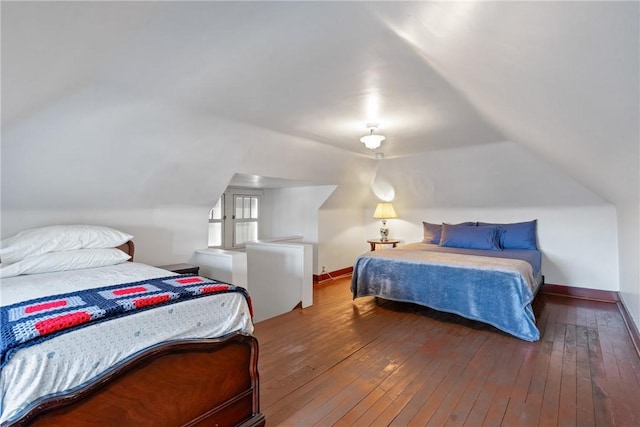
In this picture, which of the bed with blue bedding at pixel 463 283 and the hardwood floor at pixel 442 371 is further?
the bed with blue bedding at pixel 463 283

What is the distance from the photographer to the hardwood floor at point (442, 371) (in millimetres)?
1842

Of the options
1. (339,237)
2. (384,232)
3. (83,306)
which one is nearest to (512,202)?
(384,232)

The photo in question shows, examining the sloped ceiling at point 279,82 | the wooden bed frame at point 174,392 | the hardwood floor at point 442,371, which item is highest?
Answer: the sloped ceiling at point 279,82

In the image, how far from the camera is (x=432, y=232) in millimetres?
5176

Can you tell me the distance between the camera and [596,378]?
220cm

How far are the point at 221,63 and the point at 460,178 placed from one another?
3.89 meters

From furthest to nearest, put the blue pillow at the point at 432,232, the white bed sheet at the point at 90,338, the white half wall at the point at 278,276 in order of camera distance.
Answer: the blue pillow at the point at 432,232 < the white half wall at the point at 278,276 < the white bed sheet at the point at 90,338

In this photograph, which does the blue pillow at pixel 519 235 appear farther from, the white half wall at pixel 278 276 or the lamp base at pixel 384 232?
the white half wall at pixel 278 276

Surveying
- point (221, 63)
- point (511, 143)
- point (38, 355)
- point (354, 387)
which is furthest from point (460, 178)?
point (38, 355)

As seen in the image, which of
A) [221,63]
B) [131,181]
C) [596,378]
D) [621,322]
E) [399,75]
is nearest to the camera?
[221,63]

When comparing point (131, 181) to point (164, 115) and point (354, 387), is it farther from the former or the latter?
point (354, 387)

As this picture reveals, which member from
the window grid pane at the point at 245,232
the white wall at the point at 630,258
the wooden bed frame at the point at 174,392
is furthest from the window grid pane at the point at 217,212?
the white wall at the point at 630,258

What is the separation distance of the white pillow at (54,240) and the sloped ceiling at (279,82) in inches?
14.8

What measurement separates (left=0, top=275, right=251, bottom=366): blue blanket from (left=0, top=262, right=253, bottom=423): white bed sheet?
0.13 ft
